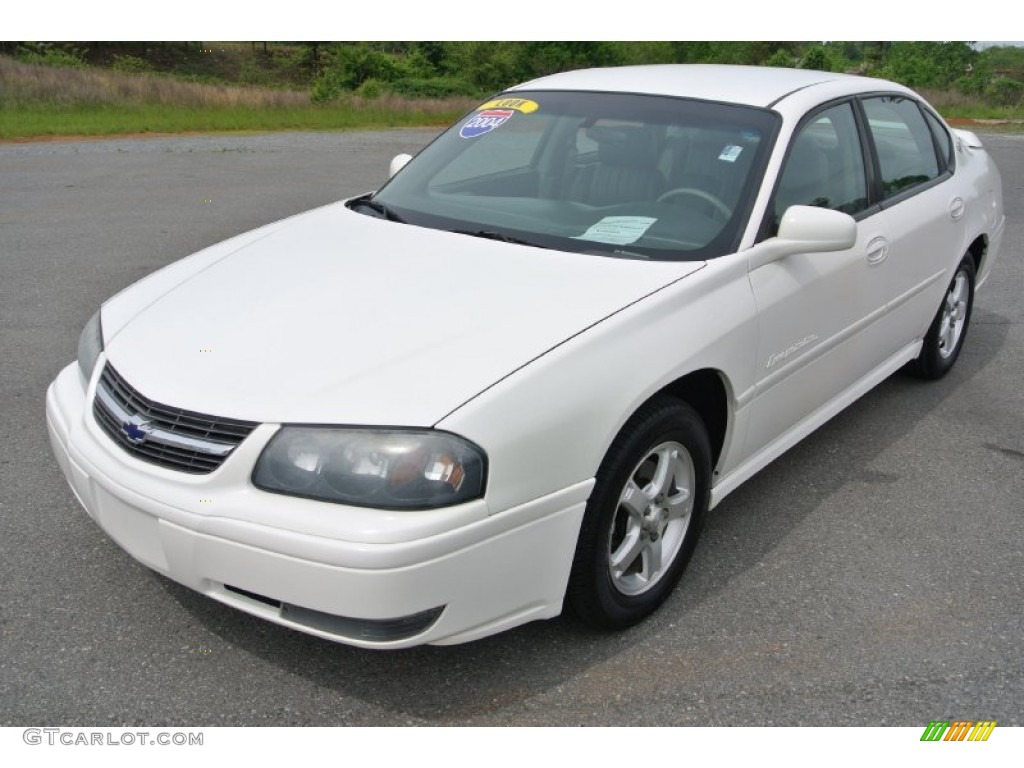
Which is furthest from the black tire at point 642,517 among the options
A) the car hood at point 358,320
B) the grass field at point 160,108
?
the grass field at point 160,108

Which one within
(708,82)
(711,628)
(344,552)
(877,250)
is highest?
(708,82)

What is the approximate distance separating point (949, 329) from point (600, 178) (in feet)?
8.11

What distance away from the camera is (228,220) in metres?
9.05

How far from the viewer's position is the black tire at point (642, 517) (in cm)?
262

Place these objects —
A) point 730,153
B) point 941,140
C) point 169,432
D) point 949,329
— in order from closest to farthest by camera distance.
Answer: point 169,432 → point 730,153 → point 941,140 → point 949,329

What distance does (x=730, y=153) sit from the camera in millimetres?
3424

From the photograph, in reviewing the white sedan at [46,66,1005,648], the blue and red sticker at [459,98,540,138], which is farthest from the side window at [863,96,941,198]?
the blue and red sticker at [459,98,540,138]

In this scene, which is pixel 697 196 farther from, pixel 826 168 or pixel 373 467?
pixel 373 467

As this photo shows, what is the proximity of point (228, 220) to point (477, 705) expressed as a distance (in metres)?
7.35

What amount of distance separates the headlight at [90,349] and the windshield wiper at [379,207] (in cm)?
111

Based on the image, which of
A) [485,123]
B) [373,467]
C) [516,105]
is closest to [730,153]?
[516,105]

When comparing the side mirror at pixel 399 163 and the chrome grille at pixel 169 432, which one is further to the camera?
the side mirror at pixel 399 163

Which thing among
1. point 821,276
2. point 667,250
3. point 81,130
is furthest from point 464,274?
point 81,130
